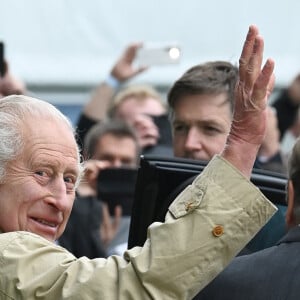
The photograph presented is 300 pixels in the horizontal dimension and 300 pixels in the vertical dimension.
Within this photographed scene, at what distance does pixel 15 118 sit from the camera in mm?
3543

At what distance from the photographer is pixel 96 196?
7039 millimetres

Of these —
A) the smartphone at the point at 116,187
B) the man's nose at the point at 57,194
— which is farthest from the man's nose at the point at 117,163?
the man's nose at the point at 57,194

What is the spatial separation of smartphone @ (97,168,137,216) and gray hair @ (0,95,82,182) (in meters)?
3.02

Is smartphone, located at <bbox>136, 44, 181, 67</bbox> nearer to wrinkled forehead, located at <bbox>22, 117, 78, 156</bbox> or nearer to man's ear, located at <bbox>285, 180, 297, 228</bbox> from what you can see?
man's ear, located at <bbox>285, 180, 297, 228</bbox>

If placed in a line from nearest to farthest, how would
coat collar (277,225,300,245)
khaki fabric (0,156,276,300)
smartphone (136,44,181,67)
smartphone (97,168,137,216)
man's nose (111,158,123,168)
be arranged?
Answer: khaki fabric (0,156,276,300)
coat collar (277,225,300,245)
smartphone (97,168,137,216)
man's nose (111,158,123,168)
smartphone (136,44,181,67)

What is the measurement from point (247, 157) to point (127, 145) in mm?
4113

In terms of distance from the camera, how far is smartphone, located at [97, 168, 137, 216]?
6641 millimetres

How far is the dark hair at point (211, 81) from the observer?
5.40 meters

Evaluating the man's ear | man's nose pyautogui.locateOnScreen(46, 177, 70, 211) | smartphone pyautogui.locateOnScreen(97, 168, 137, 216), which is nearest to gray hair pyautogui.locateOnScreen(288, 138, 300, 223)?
the man's ear

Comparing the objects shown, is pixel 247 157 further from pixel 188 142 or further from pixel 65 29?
pixel 65 29

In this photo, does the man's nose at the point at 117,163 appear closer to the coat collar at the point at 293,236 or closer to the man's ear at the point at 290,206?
the man's ear at the point at 290,206

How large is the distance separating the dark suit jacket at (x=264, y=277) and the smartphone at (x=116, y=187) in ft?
9.80

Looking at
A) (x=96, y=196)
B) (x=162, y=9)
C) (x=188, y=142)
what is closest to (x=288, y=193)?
(x=188, y=142)

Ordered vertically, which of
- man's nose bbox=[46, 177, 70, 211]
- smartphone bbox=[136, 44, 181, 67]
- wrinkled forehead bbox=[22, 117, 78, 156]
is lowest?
smartphone bbox=[136, 44, 181, 67]
